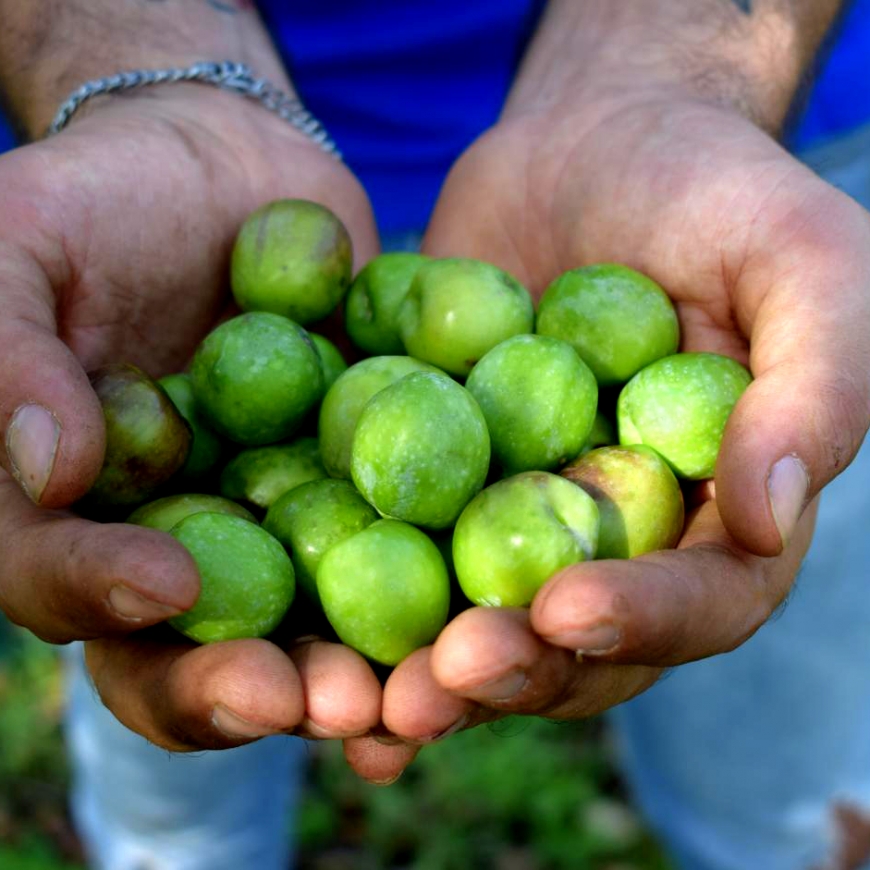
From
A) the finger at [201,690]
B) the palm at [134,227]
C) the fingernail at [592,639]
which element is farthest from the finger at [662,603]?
the palm at [134,227]

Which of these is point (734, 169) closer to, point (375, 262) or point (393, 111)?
point (375, 262)

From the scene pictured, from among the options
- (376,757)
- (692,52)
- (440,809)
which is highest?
(692,52)

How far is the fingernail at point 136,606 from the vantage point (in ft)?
5.17

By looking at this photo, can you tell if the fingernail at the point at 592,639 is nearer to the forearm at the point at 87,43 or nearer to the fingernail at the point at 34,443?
the fingernail at the point at 34,443

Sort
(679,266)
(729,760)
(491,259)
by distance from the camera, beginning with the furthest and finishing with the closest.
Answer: (729,760) < (491,259) < (679,266)

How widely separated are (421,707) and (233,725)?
28 cm

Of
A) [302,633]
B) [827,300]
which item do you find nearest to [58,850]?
[302,633]

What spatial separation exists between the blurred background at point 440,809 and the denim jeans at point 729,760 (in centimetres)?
21

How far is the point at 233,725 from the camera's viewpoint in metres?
1.61

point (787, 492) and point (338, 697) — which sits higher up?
point (787, 492)

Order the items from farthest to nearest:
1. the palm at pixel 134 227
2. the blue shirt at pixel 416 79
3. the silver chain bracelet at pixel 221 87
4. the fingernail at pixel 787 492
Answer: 1. the blue shirt at pixel 416 79
2. the silver chain bracelet at pixel 221 87
3. the palm at pixel 134 227
4. the fingernail at pixel 787 492

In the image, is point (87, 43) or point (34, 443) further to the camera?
point (87, 43)

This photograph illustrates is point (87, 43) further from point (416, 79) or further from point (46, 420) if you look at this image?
point (46, 420)

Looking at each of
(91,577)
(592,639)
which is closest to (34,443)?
(91,577)
